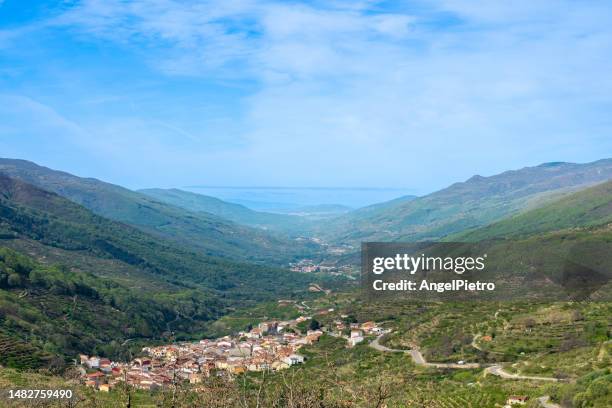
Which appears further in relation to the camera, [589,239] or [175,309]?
[175,309]

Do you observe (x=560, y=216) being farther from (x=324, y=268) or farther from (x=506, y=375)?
(x=506, y=375)

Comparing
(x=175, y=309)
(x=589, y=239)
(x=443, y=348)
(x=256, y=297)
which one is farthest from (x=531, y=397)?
(x=256, y=297)

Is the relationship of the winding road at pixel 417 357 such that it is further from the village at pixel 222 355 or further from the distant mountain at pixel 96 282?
the distant mountain at pixel 96 282

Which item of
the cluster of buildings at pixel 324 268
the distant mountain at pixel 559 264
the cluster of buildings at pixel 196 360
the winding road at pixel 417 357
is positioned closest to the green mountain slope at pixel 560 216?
the cluster of buildings at pixel 324 268

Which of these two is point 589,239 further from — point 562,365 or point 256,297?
point 256,297

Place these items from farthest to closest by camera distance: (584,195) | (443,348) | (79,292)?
1. (584,195)
2. (79,292)
3. (443,348)

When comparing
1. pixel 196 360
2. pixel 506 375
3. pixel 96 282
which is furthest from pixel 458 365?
pixel 96 282

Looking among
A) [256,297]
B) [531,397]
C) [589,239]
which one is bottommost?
[256,297]

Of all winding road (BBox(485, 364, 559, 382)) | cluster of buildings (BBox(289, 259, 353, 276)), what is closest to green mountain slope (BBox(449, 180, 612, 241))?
cluster of buildings (BBox(289, 259, 353, 276))
